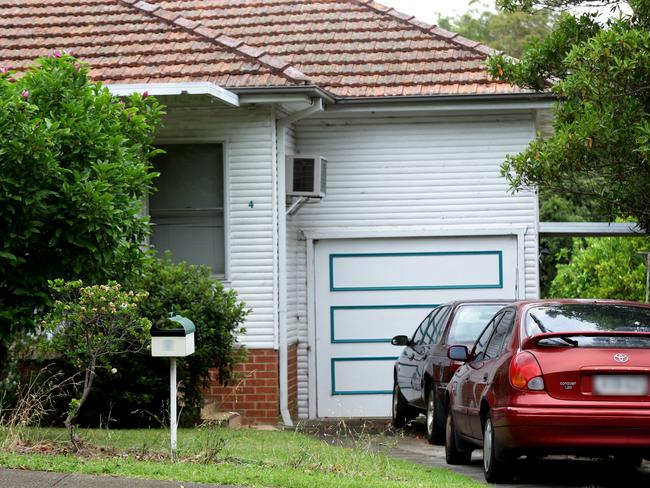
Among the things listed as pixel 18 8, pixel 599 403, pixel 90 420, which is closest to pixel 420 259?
pixel 90 420

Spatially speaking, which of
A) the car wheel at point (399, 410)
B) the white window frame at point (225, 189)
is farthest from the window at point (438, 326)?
the white window frame at point (225, 189)

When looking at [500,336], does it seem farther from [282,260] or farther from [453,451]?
[282,260]

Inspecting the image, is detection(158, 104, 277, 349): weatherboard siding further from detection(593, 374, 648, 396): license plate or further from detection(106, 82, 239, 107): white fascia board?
detection(593, 374, 648, 396): license plate

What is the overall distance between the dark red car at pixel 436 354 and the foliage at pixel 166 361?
2.11 m

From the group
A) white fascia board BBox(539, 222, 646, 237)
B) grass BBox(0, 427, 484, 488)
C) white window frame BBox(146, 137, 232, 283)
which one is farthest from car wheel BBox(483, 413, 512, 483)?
white fascia board BBox(539, 222, 646, 237)

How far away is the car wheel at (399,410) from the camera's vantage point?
15.4 m

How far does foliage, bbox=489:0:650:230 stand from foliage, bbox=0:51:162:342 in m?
4.18

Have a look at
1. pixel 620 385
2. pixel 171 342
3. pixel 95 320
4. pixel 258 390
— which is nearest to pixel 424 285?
pixel 258 390

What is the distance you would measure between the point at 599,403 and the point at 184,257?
8.66 meters

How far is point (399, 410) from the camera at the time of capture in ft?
51.1

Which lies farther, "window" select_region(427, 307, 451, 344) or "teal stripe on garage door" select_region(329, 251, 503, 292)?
"teal stripe on garage door" select_region(329, 251, 503, 292)

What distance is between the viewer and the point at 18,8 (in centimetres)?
1855

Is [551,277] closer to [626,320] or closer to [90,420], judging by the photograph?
[90,420]

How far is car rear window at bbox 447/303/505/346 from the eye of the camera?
1352 cm
